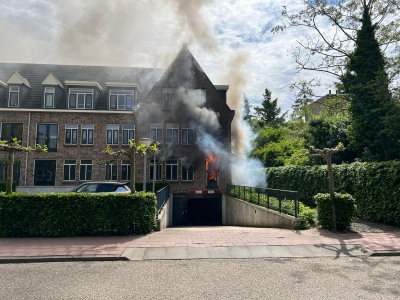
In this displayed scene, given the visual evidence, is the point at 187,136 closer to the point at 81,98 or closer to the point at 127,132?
the point at 127,132

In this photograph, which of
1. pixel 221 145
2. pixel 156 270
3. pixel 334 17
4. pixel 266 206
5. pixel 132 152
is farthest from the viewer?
pixel 221 145

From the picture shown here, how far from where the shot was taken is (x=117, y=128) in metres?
22.5

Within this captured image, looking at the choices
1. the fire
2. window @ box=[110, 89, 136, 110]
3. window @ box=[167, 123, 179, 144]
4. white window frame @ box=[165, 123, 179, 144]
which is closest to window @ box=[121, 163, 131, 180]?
white window frame @ box=[165, 123, 179, 144]

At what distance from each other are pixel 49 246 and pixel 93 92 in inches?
693

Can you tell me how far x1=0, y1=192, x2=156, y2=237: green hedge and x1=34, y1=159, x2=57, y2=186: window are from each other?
14.7 m

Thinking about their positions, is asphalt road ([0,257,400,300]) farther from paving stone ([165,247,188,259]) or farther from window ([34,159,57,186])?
window ([34,159,57,186])

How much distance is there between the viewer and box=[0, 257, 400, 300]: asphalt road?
438 cm

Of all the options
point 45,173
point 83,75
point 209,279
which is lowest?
point 209,279

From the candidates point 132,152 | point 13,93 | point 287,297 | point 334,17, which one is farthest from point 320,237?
point 13,93

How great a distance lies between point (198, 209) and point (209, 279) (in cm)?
1817

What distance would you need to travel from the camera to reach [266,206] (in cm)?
1272

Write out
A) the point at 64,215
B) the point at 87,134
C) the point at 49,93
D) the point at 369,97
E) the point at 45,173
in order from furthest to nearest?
the point at 49,93, the point at 87,134, the point at 45,173, the point at 369,97, the point at 64,215

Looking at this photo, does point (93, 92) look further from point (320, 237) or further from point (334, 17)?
point (320, 237)

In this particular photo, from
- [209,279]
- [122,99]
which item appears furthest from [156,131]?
[209,279]
